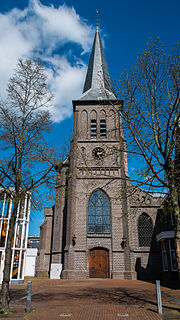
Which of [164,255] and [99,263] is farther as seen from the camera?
[99,263]

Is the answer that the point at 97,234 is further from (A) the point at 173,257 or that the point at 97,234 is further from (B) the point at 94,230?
(A) the point at 173,257

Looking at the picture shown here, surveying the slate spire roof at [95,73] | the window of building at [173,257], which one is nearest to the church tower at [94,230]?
the window of building at [173,257]

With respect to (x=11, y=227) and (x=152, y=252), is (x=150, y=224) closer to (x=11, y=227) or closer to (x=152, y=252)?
(x=152, y=252)

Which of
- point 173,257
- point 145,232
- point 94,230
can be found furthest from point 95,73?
point 173,257

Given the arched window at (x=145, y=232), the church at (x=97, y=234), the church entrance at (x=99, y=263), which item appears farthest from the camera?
the arched window at (x=145, y=232)

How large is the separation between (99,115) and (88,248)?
550 inches

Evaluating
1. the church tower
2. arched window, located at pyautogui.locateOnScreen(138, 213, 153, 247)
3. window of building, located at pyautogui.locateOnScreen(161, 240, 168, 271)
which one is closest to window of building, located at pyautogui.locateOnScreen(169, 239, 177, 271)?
window of building, located at pyautogui.locateOnScreen(161, 240, 168, 271)

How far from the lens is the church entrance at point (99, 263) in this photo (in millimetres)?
20656

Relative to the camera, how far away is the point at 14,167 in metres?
9.09

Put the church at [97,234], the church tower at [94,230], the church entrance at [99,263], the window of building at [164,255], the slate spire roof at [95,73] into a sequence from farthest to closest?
1. the slate spire roof at [95,73]
2. the church entrance at [99,263]
3. the church at [97,234]
4. the church tower at [94,230]
5. the window of building at [164,255]

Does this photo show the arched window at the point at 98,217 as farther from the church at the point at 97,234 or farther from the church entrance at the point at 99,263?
the church entrance at the point at 99,263

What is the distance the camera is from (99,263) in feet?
68.6

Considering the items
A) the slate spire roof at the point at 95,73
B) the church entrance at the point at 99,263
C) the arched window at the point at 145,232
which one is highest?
the slate spire roof at the point at 95,73

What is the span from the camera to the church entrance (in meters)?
20.7
